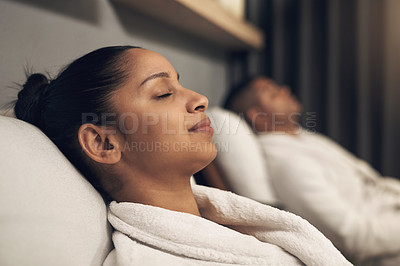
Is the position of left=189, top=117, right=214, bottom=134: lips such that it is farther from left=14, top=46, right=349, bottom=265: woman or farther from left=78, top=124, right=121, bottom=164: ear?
left=78, top=124, right=121, bottom=164: ear

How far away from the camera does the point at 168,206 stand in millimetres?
463

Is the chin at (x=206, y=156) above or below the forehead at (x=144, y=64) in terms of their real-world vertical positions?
below

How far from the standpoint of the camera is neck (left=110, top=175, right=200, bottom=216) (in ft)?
1.48

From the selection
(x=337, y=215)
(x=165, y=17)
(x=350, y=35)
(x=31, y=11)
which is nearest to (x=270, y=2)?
(x=350, y=35)

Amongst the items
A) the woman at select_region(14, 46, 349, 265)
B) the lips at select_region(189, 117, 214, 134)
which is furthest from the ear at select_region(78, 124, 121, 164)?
the lips at select_region(189, 117, 214, 134)

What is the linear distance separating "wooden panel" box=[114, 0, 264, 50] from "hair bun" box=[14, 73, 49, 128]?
25 centimetres

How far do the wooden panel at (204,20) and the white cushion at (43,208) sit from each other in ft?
1.17

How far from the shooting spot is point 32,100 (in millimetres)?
478

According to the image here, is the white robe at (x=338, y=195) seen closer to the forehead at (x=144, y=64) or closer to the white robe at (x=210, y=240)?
the white robe at (x=210, y=240)

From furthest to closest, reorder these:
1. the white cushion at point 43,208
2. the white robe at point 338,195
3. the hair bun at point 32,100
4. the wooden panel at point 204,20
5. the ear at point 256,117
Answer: the ear at point 256,117 < the white robe at point 338,195 < the wooden panel at point 204,20 < the hair bun at point 32,100 < the white cushion at point 43,208

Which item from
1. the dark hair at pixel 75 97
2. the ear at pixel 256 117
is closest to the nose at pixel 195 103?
the dark hair at pixel 75 97

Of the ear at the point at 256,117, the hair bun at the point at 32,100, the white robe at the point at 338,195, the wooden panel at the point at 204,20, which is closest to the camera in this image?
the hair bun at the point at 32,100

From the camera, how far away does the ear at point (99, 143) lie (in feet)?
1.43

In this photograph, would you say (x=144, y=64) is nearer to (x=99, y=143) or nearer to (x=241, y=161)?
(x=99, y=143)
